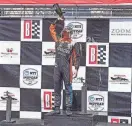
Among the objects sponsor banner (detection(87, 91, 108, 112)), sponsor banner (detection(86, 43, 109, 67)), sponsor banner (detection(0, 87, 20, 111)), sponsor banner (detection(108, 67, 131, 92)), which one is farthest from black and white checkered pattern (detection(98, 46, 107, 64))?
sponsor banner (detection(0, 87, 20, 111))

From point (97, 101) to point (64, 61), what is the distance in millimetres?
1044

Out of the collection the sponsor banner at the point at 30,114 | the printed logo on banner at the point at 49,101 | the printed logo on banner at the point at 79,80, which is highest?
the printed logo on banner at the point at 79,80

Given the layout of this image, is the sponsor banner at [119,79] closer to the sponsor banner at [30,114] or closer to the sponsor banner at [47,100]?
the sponsor banner at [47,100]

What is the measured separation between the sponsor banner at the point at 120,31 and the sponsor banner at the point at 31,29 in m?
1.18

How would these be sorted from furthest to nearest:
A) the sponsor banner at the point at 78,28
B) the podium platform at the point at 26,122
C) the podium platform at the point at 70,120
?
the sponsor banner at the point at 78,28
the podium platform at the point at 26,122
the podium platform at the point at 70,120

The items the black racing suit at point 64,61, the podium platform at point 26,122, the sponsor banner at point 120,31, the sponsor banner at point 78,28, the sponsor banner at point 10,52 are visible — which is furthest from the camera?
the sponsor banner at point 10,52

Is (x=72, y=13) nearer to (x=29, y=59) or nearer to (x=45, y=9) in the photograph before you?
(x=45, y=9)

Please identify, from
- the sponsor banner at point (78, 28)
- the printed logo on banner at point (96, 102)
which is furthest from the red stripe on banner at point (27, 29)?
the printed logo on banner at point (96, 102)

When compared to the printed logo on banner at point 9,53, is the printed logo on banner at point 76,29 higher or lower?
higher

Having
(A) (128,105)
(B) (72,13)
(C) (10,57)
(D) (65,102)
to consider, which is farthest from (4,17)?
(A) (128,105)

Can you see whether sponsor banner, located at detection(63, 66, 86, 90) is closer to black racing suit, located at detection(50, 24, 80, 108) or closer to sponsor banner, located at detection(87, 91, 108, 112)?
sponsor banner, located at detection(87, 91, 108, 112)

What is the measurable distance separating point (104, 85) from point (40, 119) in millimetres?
1200

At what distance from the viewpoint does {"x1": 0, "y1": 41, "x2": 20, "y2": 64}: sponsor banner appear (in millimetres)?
7129

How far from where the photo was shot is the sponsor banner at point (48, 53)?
7008 millimetres
